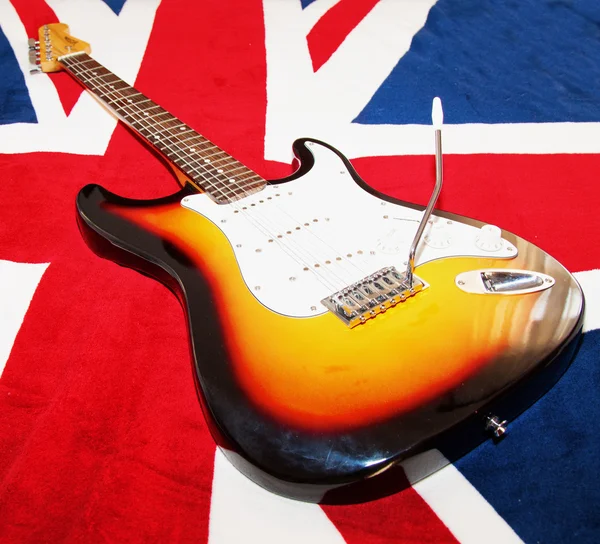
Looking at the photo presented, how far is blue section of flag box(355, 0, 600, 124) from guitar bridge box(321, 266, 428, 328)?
591mm

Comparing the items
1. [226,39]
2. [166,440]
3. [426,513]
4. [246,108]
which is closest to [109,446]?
[166,440]

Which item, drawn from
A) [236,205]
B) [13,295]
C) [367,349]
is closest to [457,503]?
[367,349]

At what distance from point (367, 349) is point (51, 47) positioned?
45.3 inches

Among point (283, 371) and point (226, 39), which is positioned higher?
point (226, 39)

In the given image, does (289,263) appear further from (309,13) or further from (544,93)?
(309,13)

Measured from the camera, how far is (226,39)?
146 cm

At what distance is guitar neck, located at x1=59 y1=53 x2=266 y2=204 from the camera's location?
0.92m

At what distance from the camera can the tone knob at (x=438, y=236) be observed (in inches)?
30.2

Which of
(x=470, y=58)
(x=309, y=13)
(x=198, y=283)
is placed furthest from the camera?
(x=309, y=13)

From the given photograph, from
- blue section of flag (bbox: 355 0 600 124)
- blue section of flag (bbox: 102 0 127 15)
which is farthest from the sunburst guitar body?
blue section of flag (bbox: 102 0 127 15)

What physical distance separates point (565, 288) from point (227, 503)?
1.52 ft

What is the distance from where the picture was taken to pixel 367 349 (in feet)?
2.08

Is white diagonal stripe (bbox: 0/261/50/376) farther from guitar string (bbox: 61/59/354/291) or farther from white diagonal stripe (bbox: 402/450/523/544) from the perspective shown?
white diagonal stripe (bbox: 402/450/523/544)

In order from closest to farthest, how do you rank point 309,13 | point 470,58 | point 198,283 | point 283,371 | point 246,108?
point 283,371 → point 198,283 → point 246,108 → point 470,58 → point 309,13
